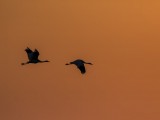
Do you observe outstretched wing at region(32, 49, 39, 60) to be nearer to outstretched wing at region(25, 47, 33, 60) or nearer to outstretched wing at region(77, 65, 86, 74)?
outstretched wing at region(25, 47, 33, 60)

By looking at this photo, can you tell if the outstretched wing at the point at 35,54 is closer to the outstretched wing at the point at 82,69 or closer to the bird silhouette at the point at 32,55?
the bird silhouette at the point at 32,55

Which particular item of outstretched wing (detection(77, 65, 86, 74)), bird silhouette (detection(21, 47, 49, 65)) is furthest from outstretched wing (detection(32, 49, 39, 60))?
outstretched wing (detection(77, 65, 86, 74))

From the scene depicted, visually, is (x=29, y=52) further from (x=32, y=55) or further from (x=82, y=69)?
(x=82, y=69)

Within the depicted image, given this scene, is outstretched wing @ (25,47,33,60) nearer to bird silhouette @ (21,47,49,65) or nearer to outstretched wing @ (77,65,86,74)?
bird silhouette @ (21,47,49,65)

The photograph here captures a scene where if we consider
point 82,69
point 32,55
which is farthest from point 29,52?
point 82,69

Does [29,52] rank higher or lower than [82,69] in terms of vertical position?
higher

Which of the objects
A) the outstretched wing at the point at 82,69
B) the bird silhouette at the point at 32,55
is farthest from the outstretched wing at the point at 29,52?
the outstretched wing at the point at 82,69

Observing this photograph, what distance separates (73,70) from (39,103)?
13.7 inches

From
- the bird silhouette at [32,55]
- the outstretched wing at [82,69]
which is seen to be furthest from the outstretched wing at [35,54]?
the outstretched wing at [82,69]

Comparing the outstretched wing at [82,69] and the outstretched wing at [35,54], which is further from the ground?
the outstretched wing at [35,54]

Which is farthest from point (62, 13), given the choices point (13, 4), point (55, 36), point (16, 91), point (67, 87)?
point (16, 91)

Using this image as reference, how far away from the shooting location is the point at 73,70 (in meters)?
2.01

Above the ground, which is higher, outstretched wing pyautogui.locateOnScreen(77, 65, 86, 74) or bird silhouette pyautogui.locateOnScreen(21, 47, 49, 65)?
bird silhouette pyautogui.locateOnScreen(21, 47, 49, 65)

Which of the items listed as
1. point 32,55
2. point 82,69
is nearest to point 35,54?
point 32,55
